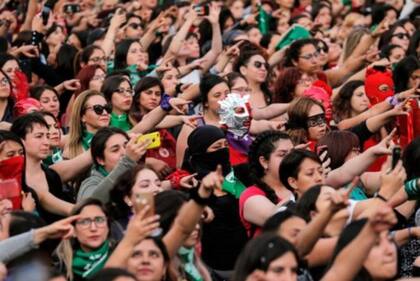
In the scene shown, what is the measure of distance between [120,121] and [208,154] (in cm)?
154

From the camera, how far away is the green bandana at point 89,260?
7195mm

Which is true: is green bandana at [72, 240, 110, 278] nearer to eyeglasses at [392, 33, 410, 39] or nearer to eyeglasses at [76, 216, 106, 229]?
eyeglasses at [76, 216, 106, 229]

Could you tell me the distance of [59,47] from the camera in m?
13.6

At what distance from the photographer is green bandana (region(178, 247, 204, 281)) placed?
726 cm

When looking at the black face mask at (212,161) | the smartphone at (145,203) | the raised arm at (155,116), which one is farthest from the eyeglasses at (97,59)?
the smartphone at (145,203)

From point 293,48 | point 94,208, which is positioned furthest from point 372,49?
point 94,208

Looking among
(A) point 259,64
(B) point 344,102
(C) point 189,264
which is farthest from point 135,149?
(A) point 259,64

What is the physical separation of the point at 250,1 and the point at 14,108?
7.73 metres

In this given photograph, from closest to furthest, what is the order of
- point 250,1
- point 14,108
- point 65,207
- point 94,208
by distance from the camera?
point 94,208
point 65,207
point 14,108
point 250,1

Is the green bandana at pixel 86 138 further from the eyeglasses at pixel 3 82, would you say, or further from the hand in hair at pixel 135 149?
the hand in hair at pixel 135 149

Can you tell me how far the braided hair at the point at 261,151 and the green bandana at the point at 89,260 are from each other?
4.61ft

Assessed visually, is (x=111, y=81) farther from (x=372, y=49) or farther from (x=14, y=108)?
(x=372, y=49)

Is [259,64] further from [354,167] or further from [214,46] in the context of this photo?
[354,167]

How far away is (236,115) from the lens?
31.8 feet
